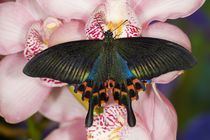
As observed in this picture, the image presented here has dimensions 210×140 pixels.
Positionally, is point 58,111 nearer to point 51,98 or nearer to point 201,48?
point 51,98

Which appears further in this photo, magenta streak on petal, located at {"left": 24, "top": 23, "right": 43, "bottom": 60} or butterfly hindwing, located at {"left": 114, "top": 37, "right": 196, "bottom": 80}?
magenta streak on petal, located at {"left": 24, "top": 23, "right": 43, "bottom": 60}

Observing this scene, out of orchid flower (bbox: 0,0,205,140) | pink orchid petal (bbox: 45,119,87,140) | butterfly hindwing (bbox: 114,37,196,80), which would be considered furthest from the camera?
pink orchid petal (bbox: 45,119,87,140)

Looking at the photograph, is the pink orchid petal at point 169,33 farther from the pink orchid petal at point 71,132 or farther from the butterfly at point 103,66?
the pink orchid petal at point 71,132

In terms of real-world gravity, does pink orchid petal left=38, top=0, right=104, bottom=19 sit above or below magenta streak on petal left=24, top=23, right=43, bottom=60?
above

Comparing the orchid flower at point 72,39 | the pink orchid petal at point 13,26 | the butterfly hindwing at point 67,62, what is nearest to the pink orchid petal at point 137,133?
the orchid flower at point 72,39

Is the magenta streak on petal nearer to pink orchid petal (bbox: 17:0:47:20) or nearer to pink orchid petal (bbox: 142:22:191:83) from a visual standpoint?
pink orchid petal (bbox: 17:0:47:20)

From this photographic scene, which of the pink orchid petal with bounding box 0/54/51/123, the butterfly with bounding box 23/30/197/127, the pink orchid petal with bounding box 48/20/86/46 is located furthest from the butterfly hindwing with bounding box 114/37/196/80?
the pink orchid petal with bounding box 0/54/51/123

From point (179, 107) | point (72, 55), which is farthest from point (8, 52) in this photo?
point (179, 107)
